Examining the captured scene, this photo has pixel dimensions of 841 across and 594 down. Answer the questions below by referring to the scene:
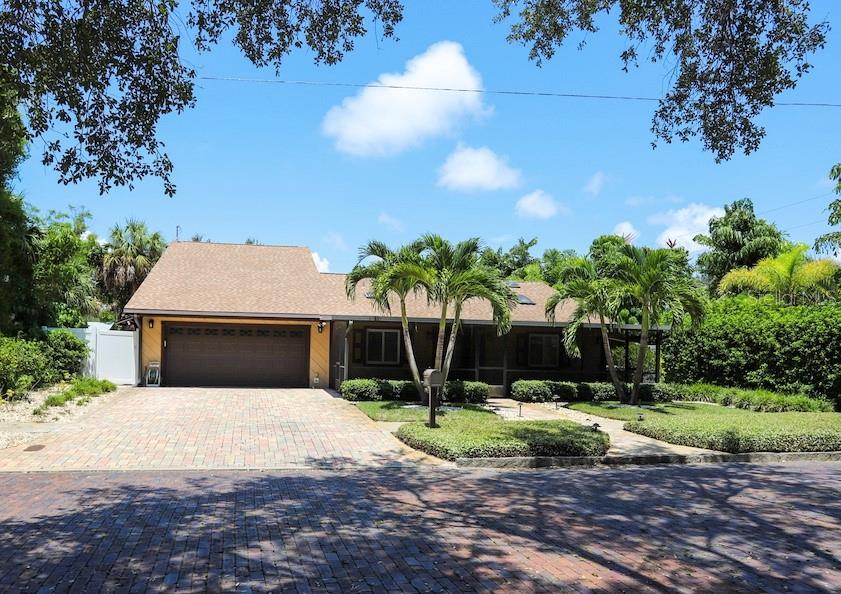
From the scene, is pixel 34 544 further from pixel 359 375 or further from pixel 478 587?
pixel 359 375

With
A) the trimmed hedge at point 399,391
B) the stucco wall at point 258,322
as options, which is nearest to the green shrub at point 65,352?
the stucco wall at point 258,322

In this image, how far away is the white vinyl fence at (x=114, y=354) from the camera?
21750 millimetres

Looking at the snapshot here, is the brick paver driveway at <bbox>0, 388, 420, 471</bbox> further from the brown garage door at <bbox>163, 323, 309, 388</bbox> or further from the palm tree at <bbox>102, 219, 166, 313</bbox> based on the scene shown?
the palm tree at <bbox>102, 219, 166, 313</bbox>

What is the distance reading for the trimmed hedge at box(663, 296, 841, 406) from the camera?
1850 cm

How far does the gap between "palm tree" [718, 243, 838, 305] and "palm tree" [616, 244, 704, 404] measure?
808 centimetres

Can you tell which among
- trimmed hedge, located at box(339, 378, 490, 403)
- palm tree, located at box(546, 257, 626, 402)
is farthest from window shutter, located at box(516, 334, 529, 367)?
trimmed hedge, located at box(339, 378, 490, 403)

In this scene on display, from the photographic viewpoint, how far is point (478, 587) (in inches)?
189

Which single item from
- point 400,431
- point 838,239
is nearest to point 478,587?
point 400,431

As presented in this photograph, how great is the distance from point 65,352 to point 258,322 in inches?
236

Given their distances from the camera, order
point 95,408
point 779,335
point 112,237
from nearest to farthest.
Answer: point 95,408 < point 779,335 < point 112,237

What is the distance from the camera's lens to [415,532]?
6.27 m

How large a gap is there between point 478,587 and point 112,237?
31680mm

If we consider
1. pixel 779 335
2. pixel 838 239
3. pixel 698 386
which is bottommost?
pixel 698 386

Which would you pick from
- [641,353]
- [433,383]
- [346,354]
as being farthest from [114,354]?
[641,353]
